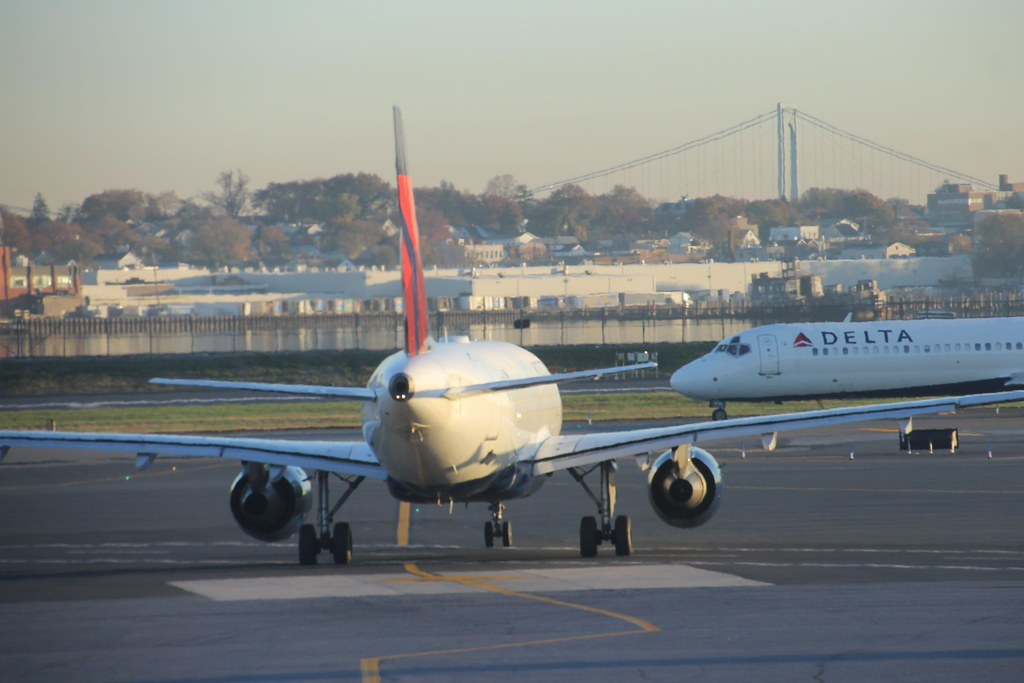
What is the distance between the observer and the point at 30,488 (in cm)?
3412

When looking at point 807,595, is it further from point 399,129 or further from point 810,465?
point 810,465

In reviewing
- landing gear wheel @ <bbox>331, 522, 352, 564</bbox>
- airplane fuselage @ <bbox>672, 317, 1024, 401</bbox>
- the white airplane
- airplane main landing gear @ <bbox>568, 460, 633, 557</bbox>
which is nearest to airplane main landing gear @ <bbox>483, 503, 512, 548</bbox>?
airplane main landing gear @ <bbox>568, 460, 633, 557</bbox>

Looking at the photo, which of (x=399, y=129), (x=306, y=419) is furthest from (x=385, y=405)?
(x=306, y=419)

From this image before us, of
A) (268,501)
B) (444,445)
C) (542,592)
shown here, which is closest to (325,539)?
(268,501)

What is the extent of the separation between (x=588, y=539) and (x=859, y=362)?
1228 inches

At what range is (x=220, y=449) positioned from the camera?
2122 centimetres

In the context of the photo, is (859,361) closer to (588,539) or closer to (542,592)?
(588,539)

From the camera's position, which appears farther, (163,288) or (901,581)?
(163,288)

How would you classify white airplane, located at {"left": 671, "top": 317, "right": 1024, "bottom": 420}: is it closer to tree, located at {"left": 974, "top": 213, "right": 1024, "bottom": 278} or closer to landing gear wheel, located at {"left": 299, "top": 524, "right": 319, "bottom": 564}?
landing gear wheel, located at {"left": 299, "top": 524, "right": 319, "bottom": 564}

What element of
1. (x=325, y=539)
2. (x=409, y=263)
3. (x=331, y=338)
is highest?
(x=409, y=263)

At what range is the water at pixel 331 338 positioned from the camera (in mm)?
96375

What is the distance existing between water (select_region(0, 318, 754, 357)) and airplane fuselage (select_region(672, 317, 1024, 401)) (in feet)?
136

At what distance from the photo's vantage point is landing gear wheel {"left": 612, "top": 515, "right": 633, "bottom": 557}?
21.6 metres

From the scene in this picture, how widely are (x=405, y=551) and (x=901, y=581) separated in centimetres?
815
